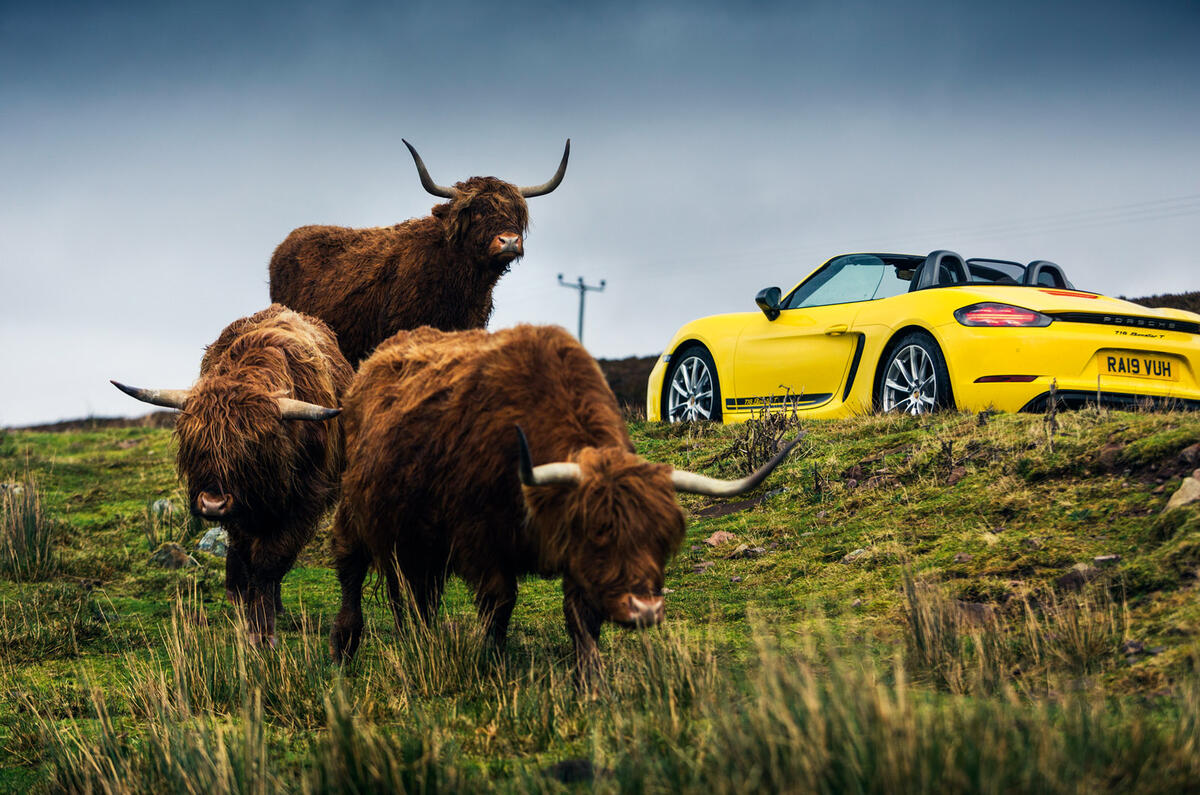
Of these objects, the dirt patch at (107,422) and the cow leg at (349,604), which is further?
the dirt patch at (107,422)

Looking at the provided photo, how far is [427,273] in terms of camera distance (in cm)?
1145

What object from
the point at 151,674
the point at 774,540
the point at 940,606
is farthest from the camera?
the point at 774,540

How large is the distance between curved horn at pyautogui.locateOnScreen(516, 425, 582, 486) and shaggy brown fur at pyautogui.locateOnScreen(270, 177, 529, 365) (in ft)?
20.8

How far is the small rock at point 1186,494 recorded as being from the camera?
20.3ft

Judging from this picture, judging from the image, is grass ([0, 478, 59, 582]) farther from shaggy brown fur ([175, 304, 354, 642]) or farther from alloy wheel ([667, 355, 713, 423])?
alloy wheel ([667, 355, 713, 423])

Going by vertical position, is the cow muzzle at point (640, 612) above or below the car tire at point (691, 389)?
below

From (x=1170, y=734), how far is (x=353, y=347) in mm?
9655

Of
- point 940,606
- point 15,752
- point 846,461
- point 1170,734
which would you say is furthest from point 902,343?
point 15,752

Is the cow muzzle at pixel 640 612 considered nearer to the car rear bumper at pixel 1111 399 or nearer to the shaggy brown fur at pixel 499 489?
the shaggy brown fur at pixel 499 489

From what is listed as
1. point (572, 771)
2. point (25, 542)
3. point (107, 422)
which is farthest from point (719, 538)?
point (107, 422)

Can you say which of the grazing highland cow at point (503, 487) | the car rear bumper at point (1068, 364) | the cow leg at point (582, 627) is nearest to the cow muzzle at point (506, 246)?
the grazing highland cow at point (503, 487)

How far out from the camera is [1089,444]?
773 centimetres

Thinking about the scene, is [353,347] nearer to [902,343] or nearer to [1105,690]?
[902,343]

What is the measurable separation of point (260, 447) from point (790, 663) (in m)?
4.02
